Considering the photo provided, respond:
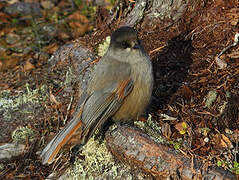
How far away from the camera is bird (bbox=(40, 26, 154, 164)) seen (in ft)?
11.2

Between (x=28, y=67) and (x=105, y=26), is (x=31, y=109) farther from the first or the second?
(x=105, y=26)

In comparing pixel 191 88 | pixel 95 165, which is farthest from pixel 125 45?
pixel 95 165

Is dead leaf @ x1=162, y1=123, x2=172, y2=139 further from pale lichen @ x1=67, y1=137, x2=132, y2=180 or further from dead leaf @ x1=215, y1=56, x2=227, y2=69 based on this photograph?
dead leaf @ x1=215, y1=56, x2=227, y2=69

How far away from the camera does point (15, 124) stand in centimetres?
430

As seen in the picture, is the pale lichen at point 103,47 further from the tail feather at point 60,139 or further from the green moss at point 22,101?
the tail feather at point 60,139

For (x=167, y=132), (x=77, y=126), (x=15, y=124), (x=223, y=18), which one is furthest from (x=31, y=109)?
(x=223, y=18)

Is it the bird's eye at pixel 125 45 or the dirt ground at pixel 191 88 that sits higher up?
the bird's eye at pixel 125 45

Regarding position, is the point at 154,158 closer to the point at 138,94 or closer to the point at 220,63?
the point at 138,94

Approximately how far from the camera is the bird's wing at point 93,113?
133 inches

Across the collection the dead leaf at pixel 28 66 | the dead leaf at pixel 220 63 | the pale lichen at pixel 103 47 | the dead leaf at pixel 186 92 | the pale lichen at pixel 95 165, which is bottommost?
the pale lichen at pixel 95 165

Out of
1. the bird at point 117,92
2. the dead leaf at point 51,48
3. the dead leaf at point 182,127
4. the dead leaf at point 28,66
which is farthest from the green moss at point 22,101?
the dead leaf at point 182,127

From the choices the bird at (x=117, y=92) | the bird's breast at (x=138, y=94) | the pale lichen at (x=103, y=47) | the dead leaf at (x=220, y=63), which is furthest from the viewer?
the pale lichen at (x=103, y=47)

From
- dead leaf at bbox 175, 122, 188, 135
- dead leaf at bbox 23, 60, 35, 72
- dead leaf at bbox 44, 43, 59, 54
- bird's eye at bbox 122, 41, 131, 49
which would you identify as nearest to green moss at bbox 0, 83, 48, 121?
dead leaf at bbox 23, 60, 35, 72

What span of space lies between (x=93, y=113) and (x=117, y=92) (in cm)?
34
